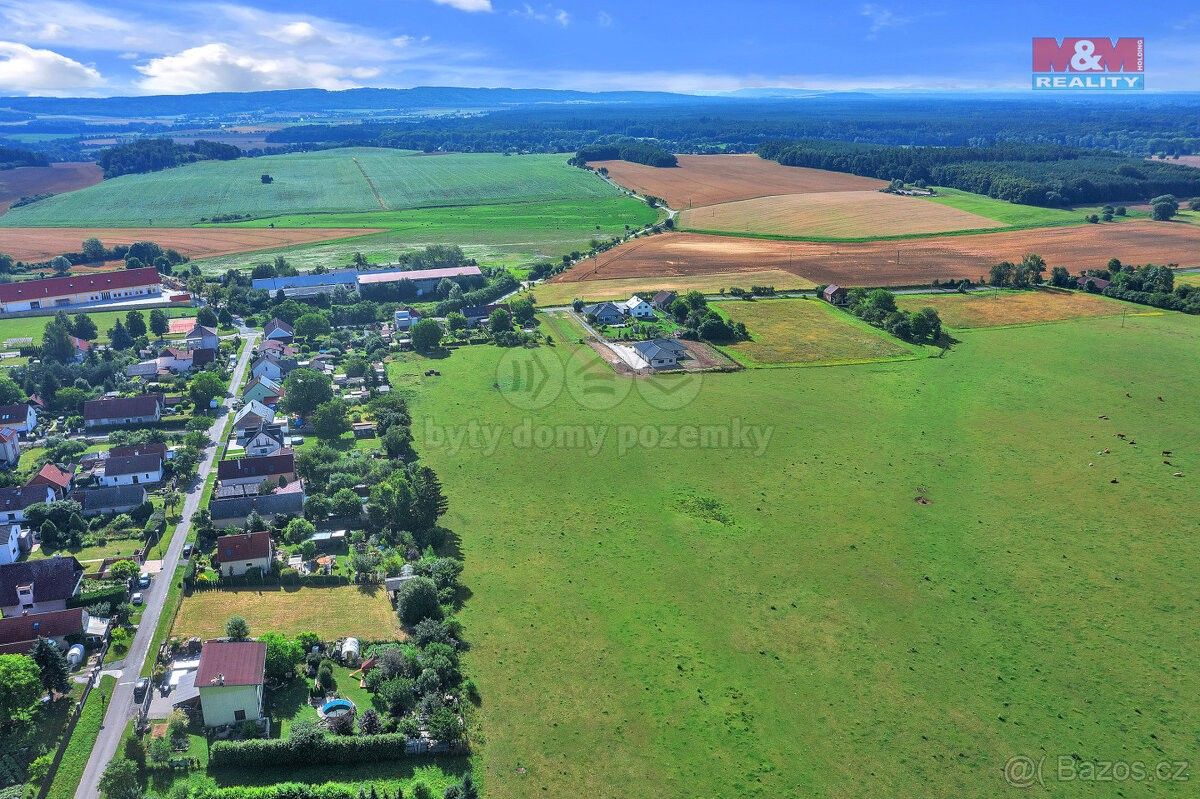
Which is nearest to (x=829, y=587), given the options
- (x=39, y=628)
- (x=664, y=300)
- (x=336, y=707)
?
(x=336, y=707)

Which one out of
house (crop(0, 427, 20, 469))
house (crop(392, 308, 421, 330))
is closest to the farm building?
house (crop(392, 308, 421, 330))

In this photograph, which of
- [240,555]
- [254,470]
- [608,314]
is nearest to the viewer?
[240,555]

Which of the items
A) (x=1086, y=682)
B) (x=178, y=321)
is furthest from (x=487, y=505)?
(x=178, y=321)

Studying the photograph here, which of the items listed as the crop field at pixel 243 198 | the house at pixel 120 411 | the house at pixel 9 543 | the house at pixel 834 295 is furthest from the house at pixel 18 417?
the crop field at pixel 243 198

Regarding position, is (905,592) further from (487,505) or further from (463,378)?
(463,378)

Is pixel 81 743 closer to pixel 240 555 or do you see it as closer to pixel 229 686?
pixel 229 686

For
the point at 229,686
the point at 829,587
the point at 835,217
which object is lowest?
the point at 829,587

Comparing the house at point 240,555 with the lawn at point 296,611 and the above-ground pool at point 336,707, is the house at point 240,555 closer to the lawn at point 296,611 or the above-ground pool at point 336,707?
the lawn at point 296,611
